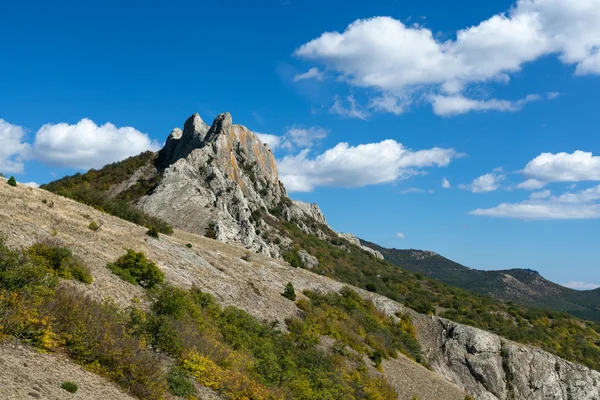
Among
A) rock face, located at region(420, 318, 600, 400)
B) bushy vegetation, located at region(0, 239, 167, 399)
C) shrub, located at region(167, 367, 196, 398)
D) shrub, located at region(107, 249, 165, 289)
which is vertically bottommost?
rock face, located at region(420, 318, 600, 400)

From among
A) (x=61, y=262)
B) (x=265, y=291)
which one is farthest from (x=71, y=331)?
(x=265, y=291)

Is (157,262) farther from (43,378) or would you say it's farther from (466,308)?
(466,308)

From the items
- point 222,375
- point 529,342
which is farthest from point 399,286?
point 222,375

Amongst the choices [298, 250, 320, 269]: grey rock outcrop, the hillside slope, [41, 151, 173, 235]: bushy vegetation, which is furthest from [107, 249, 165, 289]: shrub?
[298, 250, 320, 269]: grey rock outcrop

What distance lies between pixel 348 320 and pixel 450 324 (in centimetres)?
1918

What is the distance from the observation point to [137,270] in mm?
24312

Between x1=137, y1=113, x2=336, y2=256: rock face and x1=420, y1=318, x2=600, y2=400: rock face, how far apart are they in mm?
27560

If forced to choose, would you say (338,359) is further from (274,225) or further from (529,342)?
(274,225)

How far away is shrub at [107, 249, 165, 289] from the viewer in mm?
23453

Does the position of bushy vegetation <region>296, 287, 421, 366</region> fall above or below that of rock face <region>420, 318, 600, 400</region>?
above

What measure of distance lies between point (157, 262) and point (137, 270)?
17.2ft

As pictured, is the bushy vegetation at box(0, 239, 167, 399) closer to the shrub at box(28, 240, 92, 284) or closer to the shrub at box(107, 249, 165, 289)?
the shrub at box(28, 240, 92, 284)

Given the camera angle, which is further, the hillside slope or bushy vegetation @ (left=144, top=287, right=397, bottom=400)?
the hillside slope

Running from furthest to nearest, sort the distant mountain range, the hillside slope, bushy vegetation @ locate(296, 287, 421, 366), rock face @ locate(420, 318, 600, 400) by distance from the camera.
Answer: the distant mountain range, rock face @ locate(420, 318, 600, 400), bushy vegetation @ locate(296, 287, 421, 366), the hillside slope
